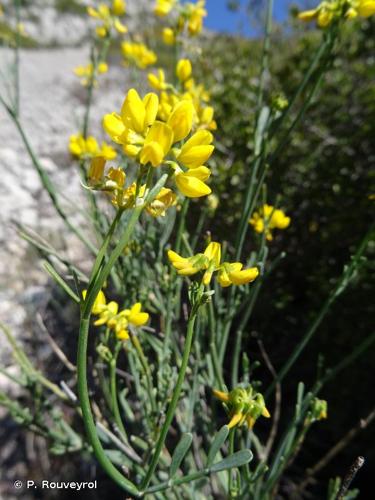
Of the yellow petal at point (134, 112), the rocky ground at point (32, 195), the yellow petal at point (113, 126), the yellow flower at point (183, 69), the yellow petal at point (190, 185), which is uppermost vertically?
the yellow flower at point (183, 69)

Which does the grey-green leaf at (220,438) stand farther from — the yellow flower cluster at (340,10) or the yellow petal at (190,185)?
the yellow flower cluster at (340,10)

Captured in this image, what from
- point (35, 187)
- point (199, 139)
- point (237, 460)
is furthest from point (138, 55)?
point (35, 187)

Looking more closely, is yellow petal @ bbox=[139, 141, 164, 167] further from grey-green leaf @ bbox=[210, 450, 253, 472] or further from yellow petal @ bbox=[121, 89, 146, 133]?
grey-green leaf @ bbox=[210, 450, 253, 472]

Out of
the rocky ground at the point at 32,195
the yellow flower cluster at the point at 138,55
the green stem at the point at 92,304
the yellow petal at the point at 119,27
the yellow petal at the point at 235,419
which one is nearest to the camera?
the green stem at the point at 92,304

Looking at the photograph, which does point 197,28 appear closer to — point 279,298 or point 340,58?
point 279,298

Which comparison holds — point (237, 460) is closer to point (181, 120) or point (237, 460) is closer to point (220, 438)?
point (220, 438)

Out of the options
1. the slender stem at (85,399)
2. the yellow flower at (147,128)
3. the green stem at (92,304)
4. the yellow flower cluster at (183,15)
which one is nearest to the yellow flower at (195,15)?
the yellow flower cluster at (183,15)
